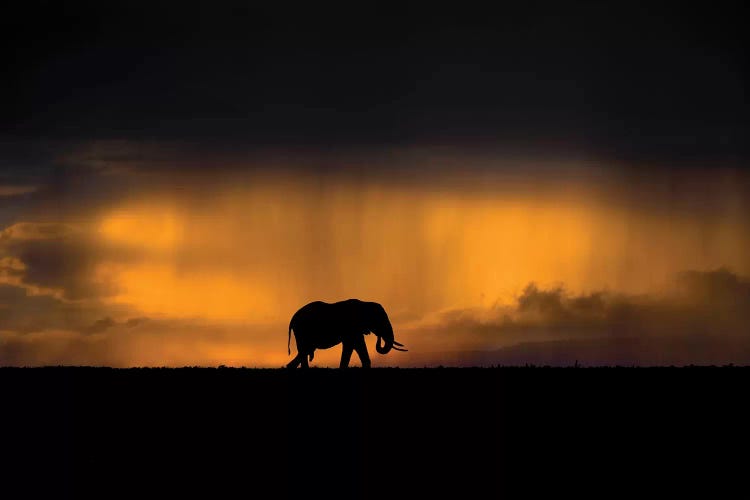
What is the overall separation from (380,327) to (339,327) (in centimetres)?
148

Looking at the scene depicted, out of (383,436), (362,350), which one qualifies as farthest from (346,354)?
(383,436)

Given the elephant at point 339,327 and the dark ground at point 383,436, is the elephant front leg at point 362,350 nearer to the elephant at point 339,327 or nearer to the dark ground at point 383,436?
the elephant at point 339,327

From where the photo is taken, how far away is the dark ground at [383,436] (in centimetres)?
1977

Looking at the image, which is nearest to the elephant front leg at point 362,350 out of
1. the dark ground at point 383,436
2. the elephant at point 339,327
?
the elephant at point 339,327

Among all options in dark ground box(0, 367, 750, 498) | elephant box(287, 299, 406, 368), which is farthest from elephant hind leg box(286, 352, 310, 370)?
dark ground box(0, 367, 750, 498)

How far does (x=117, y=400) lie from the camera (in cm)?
2847

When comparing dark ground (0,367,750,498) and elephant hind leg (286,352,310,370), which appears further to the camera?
elephant hind leg (286,352,310,370)

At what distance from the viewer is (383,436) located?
23078mm

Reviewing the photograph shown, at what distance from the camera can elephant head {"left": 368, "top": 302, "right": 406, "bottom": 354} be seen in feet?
126

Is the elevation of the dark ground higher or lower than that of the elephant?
lower

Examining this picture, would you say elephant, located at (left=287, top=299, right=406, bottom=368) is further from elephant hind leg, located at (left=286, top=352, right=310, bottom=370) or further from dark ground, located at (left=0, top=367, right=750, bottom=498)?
dark ground, located at (left=0, top=367, right=750, bottom=498)

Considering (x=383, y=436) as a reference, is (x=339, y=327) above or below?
above

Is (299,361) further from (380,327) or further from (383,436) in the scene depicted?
(383,436)

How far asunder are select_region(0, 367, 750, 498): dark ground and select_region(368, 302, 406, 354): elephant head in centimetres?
619
